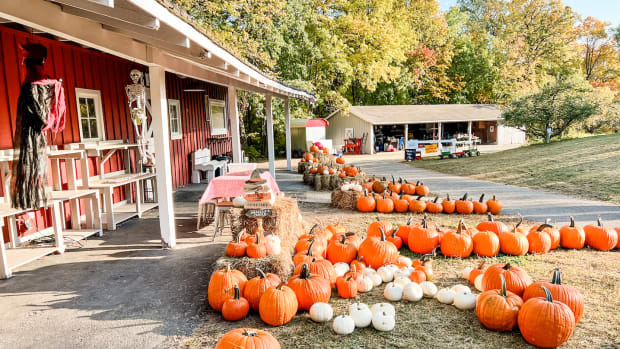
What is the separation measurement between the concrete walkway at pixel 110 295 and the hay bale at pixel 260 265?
1.26 feet

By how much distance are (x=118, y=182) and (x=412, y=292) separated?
4965 mm

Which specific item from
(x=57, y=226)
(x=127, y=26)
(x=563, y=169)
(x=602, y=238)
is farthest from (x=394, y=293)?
(x=563, y=169)

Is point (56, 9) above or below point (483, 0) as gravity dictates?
below

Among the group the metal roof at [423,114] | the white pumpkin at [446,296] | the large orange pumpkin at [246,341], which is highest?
the metal roof at [423,114]

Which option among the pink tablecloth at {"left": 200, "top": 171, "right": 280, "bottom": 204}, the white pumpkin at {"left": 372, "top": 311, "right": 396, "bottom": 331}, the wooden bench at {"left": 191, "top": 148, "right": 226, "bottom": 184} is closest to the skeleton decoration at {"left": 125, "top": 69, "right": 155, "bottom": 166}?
the pink tablecloth at {"left": 200, "top": 171, "right": 280, "bottom": 204}

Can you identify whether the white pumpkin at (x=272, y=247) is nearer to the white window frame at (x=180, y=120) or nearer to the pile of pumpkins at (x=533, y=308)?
the pile of pumpkins at (x=533, y=308)

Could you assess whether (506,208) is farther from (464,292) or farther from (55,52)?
(55,52)

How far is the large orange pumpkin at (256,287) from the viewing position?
3213mm

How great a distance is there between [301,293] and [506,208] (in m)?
5.79

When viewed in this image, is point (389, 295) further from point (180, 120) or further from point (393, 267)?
point (180, 120)

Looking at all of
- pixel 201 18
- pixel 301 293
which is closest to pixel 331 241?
pixel 301 293

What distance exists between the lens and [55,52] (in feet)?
19.1

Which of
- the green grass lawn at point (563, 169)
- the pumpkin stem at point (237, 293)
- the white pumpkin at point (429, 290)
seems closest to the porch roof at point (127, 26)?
the pumpkin stem at point (237, 293)

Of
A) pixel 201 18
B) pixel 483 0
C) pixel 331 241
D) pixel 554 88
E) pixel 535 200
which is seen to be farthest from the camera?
pixel 483 0
